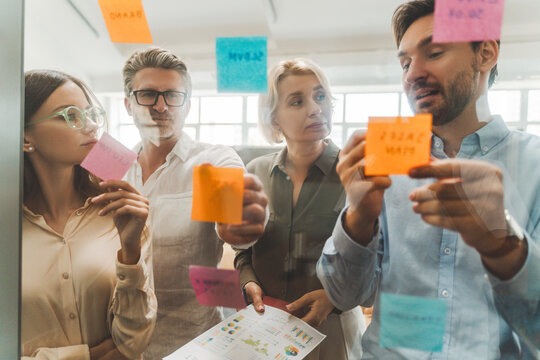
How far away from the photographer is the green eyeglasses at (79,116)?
0.79 meters

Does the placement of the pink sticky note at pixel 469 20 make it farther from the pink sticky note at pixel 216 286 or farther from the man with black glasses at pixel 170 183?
the pink sticky note at pixel 216 286

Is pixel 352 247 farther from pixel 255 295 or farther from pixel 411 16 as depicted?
pixel 411 16

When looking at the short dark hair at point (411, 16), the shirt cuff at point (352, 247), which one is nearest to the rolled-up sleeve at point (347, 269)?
the shirt cuff at point (352, 247)

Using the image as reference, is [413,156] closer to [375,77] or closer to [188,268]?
[375,77]

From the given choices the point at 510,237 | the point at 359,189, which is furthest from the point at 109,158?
the point at 510,237

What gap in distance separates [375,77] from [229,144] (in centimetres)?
33

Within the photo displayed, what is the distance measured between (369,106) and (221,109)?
31cm

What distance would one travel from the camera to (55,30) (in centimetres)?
83

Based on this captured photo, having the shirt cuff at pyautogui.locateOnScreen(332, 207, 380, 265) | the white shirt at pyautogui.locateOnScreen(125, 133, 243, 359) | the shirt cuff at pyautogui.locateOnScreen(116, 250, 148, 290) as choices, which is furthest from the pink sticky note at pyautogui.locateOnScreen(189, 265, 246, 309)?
the shirt cuff at pyautogui.locateOnScreen(332, 207, 380, 265)

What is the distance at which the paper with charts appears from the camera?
688 mm

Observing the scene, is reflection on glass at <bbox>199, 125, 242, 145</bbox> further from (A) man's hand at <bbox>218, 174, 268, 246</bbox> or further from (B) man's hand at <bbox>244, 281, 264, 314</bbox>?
(B) man's hand at <bbox>244, 281, 264, 314</bbox>

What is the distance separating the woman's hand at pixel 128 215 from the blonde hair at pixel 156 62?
0.24 m

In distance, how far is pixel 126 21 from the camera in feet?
2.51

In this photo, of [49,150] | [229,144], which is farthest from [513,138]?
[49,150]
